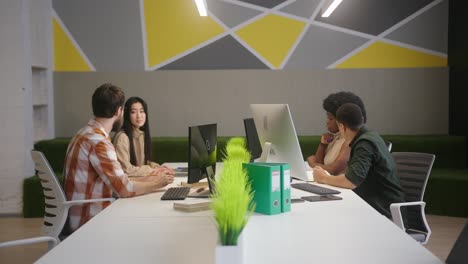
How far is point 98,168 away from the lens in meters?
3.39

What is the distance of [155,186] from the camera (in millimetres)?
3615

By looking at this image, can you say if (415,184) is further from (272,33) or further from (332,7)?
(272,33)

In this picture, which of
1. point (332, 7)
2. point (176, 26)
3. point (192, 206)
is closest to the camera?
point (192, 206)

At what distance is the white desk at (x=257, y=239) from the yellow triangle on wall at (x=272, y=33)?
15.8ft

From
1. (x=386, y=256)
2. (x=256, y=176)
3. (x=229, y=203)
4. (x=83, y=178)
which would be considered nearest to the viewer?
(x=229, y=203)

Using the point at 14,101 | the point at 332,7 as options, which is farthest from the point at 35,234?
the point at 332,7

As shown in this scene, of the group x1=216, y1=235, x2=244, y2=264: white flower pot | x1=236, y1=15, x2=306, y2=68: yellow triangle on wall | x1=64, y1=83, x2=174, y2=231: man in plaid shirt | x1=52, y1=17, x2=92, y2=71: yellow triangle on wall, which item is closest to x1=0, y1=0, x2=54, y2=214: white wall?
x1=52, y1=17, x2=92, y2=71: yellow triangle on wall

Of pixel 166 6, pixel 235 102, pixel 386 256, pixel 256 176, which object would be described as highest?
pixel 166 6

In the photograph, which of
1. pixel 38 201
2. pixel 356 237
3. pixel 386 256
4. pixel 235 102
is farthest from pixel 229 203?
pixel 235 102

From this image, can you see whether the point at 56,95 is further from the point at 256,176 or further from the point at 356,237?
the point at 356,237

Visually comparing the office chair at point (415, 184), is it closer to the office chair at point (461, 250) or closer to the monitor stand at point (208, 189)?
the monitor stand at point (208, 189)

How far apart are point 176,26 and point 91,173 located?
4.47m

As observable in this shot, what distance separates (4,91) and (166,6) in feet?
8.18

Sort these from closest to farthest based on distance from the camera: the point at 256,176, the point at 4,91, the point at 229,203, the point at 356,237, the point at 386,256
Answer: the point at 229,203, the point at 386,256, the point at 356,237, the point at 256,176, the point at 4,91
